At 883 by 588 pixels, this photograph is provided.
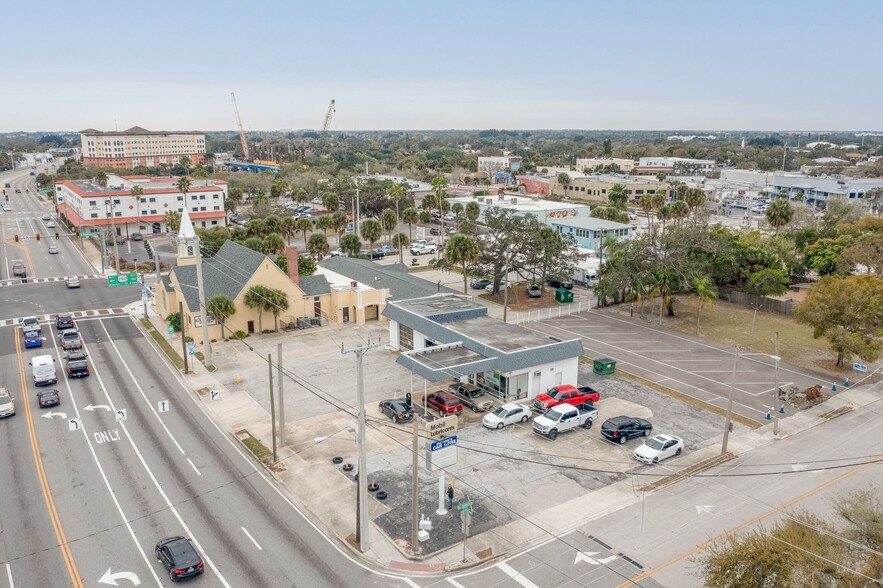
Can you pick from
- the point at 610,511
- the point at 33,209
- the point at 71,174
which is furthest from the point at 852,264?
the point at 71,174

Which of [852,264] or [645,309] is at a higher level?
[852,264]

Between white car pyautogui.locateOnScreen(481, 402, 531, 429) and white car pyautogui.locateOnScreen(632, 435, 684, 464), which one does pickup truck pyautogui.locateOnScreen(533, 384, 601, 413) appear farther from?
white car pyautogui.locateOnScreen(632, 435, 684, 464)

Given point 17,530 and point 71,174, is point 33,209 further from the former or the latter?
point 17,530

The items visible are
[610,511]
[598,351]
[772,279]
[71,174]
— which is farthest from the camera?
[71,174]

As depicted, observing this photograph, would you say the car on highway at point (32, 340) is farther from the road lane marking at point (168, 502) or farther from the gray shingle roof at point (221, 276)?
the road lane marking at point (168, 502)

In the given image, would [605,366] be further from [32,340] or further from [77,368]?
[32,340]

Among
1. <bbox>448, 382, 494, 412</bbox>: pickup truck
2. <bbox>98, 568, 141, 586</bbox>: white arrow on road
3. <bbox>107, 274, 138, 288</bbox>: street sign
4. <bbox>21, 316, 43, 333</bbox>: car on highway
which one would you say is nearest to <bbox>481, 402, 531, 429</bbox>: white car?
<bbox>448, 382, 494, 412</bbox>: pickup truck
